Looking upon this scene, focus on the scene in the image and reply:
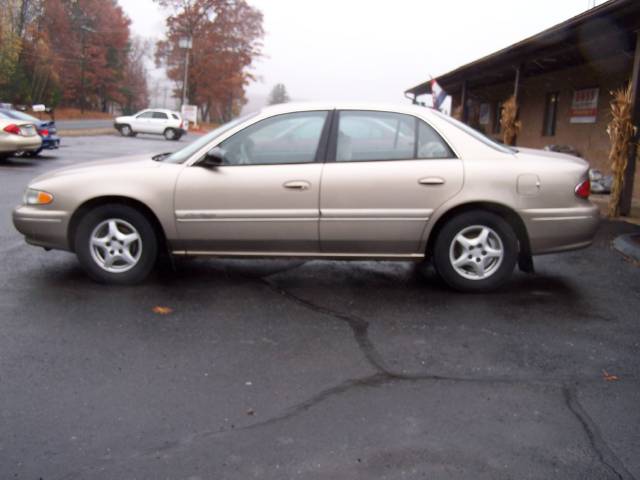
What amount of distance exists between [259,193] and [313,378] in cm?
207

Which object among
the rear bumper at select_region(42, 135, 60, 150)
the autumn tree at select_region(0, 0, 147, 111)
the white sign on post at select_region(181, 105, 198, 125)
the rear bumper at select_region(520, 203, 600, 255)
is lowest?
the rear bumper at select_region(520, 203, 600, 255)

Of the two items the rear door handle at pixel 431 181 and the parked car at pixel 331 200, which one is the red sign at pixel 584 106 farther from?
the rear door handle at pixel 431 181

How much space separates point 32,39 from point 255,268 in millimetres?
59784

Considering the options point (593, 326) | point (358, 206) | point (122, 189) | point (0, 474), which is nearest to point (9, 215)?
point (122, 189)

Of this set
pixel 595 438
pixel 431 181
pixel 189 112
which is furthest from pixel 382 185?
pixel 189 112

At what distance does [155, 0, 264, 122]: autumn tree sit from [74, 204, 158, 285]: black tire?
5495 centimetres

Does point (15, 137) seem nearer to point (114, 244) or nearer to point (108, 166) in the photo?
point (108, 166)

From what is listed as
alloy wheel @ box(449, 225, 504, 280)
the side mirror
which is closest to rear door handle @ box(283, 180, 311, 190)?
the side mirror

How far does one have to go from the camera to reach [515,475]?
2.69m

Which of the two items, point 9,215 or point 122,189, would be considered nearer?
point 122,189

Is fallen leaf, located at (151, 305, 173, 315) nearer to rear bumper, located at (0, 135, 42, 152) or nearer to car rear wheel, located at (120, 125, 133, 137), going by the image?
rear bumper, located at (0, 135, 42, 152)

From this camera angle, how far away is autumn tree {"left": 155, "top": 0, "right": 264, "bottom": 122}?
2263 inches

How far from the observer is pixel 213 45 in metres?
58.8

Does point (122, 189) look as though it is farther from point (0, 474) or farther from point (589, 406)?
point (589, 406)
